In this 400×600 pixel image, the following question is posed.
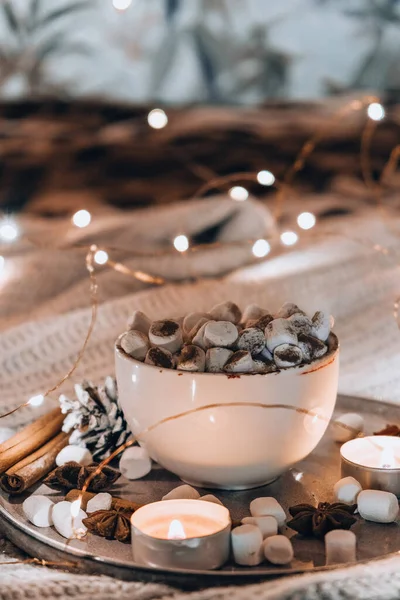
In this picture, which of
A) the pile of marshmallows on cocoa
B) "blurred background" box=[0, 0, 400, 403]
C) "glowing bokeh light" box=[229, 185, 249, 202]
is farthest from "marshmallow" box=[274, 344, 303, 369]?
"blurred background" box=[0, 0, 400, 403]

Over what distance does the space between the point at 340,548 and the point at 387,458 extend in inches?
6.3

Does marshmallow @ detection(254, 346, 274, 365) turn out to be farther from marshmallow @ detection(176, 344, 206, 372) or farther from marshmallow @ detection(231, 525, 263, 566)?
marshmallow @ detection(231, 525, 263, 566)

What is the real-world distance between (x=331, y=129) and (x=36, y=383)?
5.11 feet

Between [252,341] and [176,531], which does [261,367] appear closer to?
[252,341]

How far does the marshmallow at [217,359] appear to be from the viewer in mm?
643

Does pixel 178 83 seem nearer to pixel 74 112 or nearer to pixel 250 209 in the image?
pixel 74 112

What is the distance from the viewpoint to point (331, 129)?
7.63 ft

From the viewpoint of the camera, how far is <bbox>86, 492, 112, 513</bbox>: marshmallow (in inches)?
25.5

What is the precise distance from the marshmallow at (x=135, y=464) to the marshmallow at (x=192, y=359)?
13 cm

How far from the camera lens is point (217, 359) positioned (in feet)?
2.11

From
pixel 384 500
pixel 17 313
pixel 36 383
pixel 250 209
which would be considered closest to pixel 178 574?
pixel 384 500

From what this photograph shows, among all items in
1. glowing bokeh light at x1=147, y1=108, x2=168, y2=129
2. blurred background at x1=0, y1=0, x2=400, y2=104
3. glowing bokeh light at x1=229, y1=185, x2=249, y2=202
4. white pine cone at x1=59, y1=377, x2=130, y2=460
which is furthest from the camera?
blurred background at x1=0, y1=0, x2=400, y2=104

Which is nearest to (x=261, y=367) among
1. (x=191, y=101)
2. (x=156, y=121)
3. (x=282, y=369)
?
(x=282, y=369)

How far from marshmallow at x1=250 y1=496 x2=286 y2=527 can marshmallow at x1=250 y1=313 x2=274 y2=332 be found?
0.15 meters
